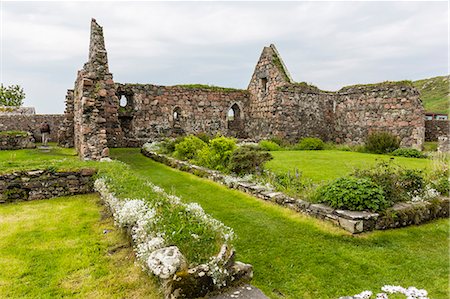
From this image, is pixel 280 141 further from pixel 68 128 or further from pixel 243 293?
pixel 243 293

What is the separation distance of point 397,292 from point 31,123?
92.8ft

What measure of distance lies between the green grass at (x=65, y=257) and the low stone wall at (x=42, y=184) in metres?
0.76

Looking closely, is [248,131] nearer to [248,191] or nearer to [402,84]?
[402,84]

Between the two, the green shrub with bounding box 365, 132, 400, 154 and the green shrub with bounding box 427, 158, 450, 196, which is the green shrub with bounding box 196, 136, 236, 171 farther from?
the green shrub with bounding box 365, 132, 400, 154

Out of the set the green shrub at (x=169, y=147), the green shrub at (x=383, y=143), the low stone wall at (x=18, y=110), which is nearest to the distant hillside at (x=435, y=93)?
the green shrub at (x=383, y=143)

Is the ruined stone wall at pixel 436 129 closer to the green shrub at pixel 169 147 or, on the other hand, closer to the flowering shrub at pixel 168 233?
the green shrub at pixel 169 147

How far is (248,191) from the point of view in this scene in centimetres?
870

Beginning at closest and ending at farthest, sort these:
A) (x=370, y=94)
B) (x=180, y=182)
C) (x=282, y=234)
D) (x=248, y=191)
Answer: (x=282, y=234) → (x=248, y=191) → (x=180, y=182) → (x=370, y=94)

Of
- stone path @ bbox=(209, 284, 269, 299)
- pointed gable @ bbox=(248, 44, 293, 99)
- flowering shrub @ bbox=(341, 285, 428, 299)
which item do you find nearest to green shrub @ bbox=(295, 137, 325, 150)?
pointed gable @ bbox=(248, 44, 293, 99)

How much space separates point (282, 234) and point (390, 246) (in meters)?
1.81

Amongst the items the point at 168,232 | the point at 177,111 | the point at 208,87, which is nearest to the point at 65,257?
the point at 168,232

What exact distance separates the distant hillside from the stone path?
145 ft

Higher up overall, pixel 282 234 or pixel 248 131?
pixel 248 131

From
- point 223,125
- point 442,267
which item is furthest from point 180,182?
point 223,125
